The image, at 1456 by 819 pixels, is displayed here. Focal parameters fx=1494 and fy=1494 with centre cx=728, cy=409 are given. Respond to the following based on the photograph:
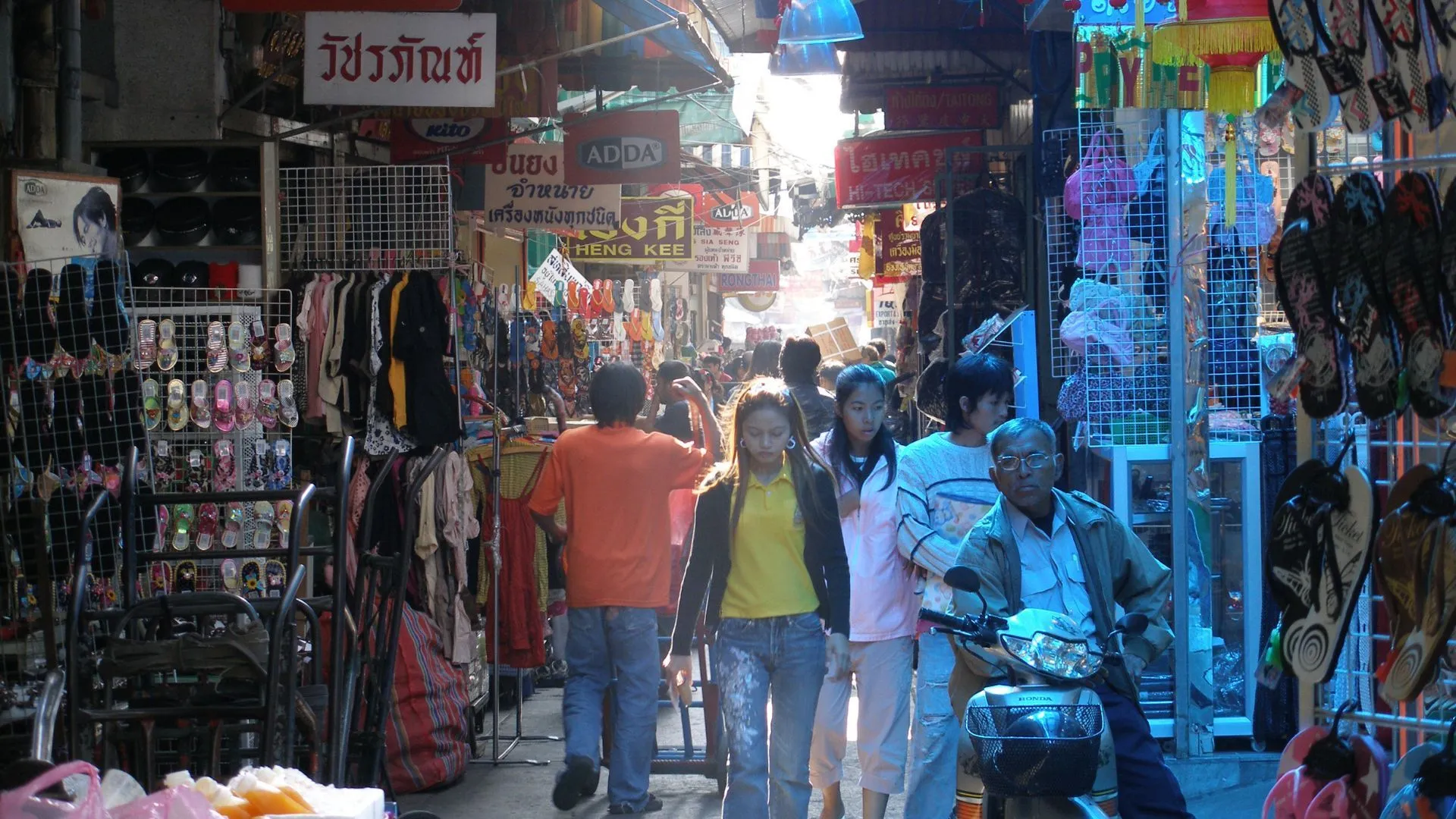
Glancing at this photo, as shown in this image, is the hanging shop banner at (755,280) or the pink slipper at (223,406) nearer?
the pink slipper at (223,406)

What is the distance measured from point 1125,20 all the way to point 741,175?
1783 centimetres

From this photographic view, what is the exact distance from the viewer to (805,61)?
1085cm

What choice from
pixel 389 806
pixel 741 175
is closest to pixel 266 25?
pixel 389 806

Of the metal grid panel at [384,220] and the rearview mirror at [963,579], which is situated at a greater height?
the metal grid panel at [384,220]

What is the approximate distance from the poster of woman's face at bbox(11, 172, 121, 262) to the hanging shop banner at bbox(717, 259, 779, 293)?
3007 centimetres

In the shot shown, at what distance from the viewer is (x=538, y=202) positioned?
40.9 ft

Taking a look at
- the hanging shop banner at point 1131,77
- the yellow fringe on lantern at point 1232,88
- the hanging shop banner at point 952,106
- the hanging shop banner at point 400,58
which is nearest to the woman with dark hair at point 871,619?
the hanging shop banner at point 1131,77

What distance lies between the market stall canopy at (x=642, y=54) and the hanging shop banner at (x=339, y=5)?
7.36ft

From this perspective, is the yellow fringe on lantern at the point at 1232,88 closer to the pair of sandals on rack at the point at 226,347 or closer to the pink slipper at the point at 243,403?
the pair of sandals on rack at the point at 226,347

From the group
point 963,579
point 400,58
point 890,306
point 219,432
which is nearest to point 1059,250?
point 400,58

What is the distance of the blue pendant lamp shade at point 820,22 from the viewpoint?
8.38 meters

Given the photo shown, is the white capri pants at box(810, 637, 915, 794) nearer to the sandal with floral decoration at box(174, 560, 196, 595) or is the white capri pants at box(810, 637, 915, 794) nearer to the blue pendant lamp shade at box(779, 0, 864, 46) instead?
the sandal with floral decoration at box(174, 560, 196, 595)

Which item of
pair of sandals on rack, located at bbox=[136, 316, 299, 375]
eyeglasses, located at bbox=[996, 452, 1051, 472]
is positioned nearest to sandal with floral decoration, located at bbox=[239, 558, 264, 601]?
pair of sandals on rack, located at bbox=[136, 316, 299, 375]

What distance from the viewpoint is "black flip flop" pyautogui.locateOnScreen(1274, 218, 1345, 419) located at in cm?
318
